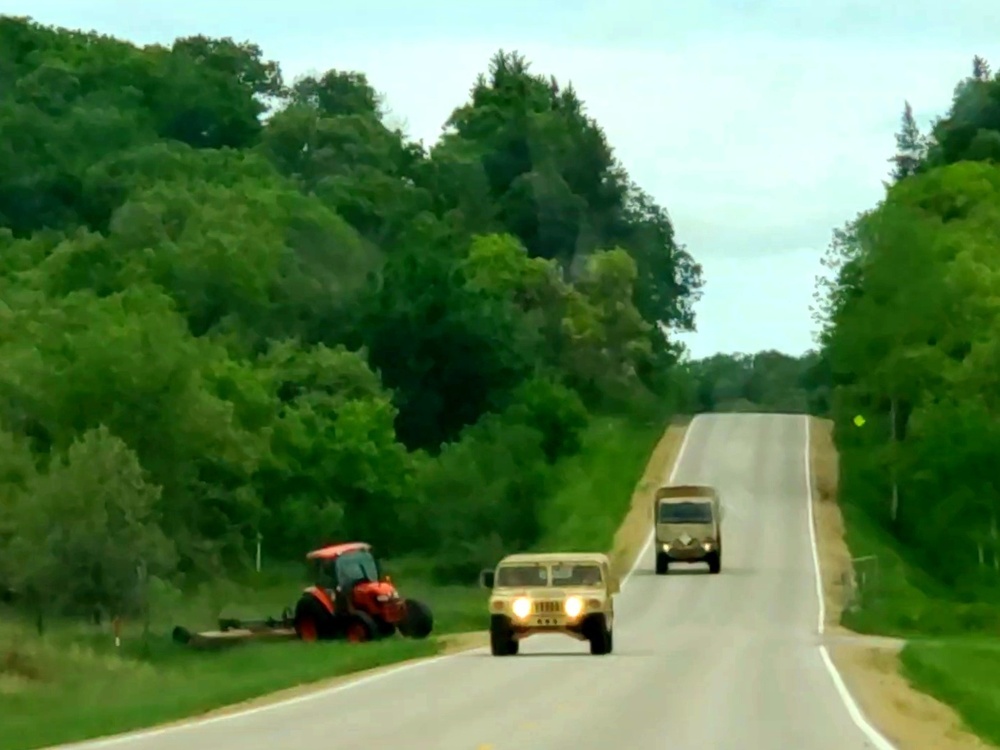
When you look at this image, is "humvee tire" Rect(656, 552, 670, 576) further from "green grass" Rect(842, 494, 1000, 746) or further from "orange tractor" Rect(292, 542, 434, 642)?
"orange tractor" Rect(292, 542, 434, 642)

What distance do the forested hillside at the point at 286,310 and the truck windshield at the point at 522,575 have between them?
1828cm

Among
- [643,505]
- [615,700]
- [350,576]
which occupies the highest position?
[643,505]

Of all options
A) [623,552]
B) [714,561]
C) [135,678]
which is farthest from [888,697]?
[623,552]

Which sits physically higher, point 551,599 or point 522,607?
point 551,599

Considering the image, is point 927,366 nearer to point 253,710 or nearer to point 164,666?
point 164,666

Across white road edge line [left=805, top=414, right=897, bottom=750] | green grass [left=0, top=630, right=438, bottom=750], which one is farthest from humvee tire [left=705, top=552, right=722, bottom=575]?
green grass [left=0, top=630, right=438, bottom=750]

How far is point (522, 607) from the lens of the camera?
1516 inches

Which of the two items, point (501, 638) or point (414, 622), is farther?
point (414, 622)

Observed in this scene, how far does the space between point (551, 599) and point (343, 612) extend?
6.43 m

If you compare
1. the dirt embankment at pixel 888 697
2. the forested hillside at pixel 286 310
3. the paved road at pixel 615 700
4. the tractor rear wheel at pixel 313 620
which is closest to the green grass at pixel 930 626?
the dirt embankment at pixel 888 697

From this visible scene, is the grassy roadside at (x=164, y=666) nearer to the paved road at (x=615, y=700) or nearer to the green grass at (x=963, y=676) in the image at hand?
the paved road at (x=615, y=700)

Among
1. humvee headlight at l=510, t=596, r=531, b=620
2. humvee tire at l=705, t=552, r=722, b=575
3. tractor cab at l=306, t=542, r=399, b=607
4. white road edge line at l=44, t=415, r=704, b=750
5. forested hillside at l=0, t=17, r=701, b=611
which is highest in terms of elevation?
forested hillside at l=0, t=17, r=701, b=611

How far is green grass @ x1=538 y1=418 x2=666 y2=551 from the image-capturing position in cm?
8069

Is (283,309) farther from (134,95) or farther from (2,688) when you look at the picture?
(2,688)
